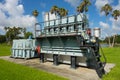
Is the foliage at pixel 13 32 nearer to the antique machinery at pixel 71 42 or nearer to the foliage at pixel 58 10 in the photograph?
the foliage at pixel 58 10

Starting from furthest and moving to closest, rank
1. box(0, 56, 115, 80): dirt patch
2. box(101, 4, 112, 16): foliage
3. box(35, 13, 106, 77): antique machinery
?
box(101, 4, 112, 16): foliage < box(35, 13, 106, 77): antique machinery < box(0, 56, 115, 80): dirt patch

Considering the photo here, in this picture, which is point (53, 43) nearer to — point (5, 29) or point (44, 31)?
point (44, 31)

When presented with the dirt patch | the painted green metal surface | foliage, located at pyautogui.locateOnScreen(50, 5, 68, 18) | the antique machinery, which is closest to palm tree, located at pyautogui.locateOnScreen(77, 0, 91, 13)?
foliage, located at pyautogui.locateOnScreen(50, 5, 68, 18)

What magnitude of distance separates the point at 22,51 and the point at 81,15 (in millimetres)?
9374

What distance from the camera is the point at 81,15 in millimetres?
12391

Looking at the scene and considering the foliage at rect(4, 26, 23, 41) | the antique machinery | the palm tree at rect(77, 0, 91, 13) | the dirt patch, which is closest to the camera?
the dirt patch

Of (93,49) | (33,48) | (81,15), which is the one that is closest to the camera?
(93,49)

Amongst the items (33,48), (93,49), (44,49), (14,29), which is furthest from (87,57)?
(14,29)

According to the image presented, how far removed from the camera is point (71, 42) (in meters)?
12.7

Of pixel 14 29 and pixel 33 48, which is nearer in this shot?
pixel 33 48

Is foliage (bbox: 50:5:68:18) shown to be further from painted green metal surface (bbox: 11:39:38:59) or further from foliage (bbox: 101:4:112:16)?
painted green metal surface (bbox: 11:39:38:59)

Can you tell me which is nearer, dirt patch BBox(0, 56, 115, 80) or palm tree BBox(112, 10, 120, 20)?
dirt patch BBox(0, 56, 115, 80)

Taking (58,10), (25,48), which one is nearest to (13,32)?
(58,10)

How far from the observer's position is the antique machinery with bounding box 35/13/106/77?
1154cm
